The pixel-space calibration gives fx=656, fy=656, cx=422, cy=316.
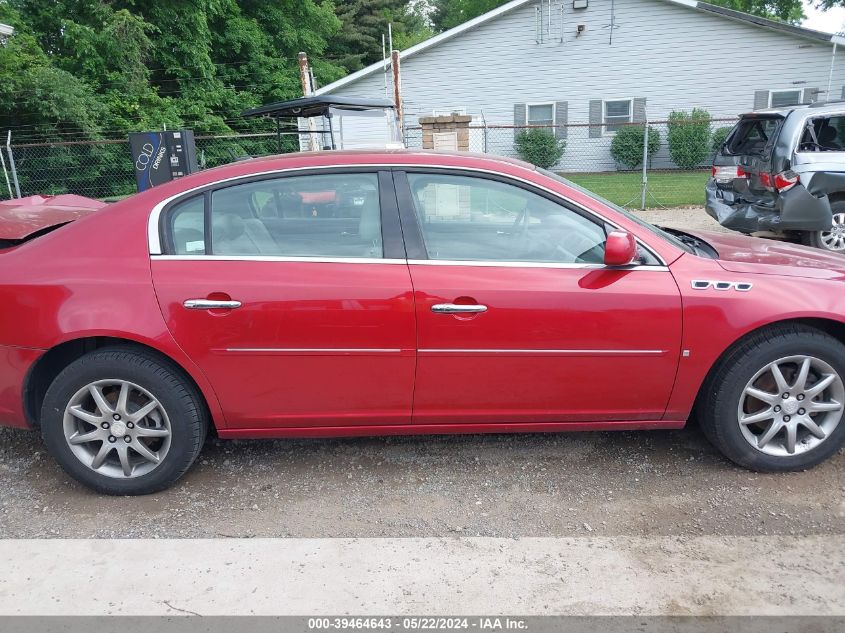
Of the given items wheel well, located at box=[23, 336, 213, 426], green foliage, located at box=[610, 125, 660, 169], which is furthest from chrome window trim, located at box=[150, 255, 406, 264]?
green foliage, located at box=[610, 125, 660, 169]

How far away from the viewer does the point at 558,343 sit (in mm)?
3029

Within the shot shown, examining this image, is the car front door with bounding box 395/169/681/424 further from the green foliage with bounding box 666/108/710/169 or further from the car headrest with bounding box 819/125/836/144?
the green foliage with bounding box 666/108/710/169

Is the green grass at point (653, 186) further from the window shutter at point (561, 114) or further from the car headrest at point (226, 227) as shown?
the car headrest at point (226, 227)

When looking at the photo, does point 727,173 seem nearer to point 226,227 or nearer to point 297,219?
point 297,219

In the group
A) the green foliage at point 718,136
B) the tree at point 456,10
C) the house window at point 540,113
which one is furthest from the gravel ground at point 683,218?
the tree at point 456,10

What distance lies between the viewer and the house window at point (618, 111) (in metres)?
19.9

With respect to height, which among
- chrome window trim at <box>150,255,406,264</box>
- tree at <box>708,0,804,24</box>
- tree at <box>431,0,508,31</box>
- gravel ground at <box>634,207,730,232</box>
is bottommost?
gravel ground at <box>634,207,730,232</box>

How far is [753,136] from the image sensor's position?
8.41 metres

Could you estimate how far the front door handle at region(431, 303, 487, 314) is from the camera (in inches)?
117

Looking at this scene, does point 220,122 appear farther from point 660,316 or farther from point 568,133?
point 660,316

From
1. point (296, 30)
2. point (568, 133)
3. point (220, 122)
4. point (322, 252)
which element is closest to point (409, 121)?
point (568, 133)

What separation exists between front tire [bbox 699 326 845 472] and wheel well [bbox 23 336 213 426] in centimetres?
251

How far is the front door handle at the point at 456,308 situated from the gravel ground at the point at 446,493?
90cm

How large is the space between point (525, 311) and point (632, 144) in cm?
1798
